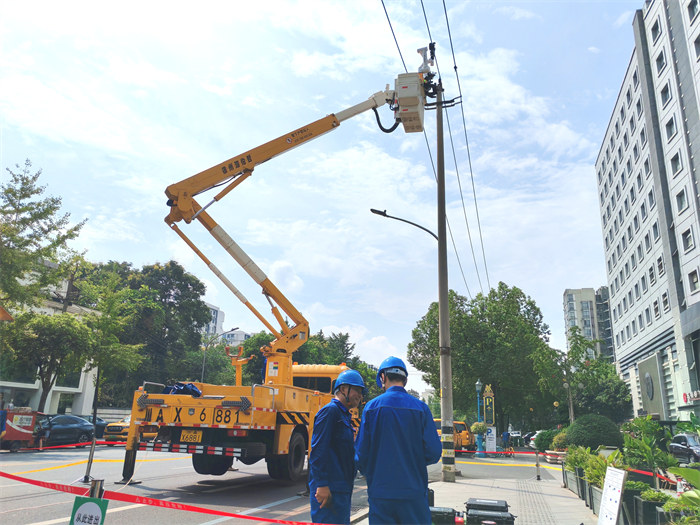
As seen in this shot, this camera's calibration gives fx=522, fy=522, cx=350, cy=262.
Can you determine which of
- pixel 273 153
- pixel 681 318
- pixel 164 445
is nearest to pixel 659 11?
pixel 681 318

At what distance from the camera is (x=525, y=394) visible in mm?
42312

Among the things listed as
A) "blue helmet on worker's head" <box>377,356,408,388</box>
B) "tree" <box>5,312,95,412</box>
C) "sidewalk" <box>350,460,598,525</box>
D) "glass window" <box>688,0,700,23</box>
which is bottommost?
"sidewalk" <box>350,460,598,525</box>

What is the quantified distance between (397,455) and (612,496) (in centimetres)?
307

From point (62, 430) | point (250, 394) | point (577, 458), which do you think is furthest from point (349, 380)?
point (62, 430)

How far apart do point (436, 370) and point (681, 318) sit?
1788 cm

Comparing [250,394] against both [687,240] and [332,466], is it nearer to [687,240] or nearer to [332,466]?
[332,466]

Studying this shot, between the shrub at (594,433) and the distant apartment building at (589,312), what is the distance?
355 feet

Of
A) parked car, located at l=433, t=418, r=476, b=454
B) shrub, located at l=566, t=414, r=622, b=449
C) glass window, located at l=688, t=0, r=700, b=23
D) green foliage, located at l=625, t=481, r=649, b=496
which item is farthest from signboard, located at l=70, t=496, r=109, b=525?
glass window, located at l=688, t=0, r=700, b=23

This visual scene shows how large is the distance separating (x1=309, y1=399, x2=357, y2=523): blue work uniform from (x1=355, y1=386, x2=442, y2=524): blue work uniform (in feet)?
1.00

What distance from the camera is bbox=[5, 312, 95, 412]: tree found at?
25562 mm

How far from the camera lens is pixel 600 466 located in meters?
8.41

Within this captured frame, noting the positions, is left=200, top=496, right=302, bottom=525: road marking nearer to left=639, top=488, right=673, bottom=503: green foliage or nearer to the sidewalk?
the sidewalk

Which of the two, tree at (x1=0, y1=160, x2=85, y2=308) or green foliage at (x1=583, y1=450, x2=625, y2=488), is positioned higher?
tree at (x1=0, y1=160, x2=85, y2=308)

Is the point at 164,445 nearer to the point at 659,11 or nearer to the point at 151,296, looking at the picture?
the point at 659,11
